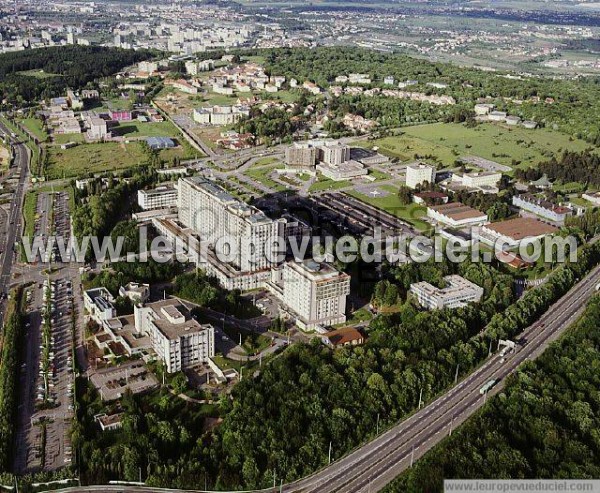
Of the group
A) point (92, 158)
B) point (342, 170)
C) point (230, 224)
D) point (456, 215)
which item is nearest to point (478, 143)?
point (342, 170)

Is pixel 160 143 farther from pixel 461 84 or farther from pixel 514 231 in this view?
pixel 461 84

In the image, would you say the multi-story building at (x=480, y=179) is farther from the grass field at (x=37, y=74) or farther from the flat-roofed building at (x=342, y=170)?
the grass field at (x=37, y=74)

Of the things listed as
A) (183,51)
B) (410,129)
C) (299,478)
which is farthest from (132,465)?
(183,51)

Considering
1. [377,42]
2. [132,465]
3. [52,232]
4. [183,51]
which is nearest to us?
[132,465]

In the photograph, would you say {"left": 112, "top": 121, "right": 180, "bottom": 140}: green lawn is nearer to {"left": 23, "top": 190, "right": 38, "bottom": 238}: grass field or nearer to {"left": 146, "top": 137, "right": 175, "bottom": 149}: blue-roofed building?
{"left": 146, "top": 137, "right": 175, "bottom": 149}: blue-roofed building

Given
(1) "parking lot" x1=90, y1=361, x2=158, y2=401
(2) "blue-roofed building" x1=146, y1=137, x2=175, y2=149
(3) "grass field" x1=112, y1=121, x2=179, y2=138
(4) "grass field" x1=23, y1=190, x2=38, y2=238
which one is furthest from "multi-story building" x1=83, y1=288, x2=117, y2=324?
(3) "grass field" x1=112, y1=121, x2=179, y2=138

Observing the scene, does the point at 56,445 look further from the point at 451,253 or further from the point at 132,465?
the point at 451,253
